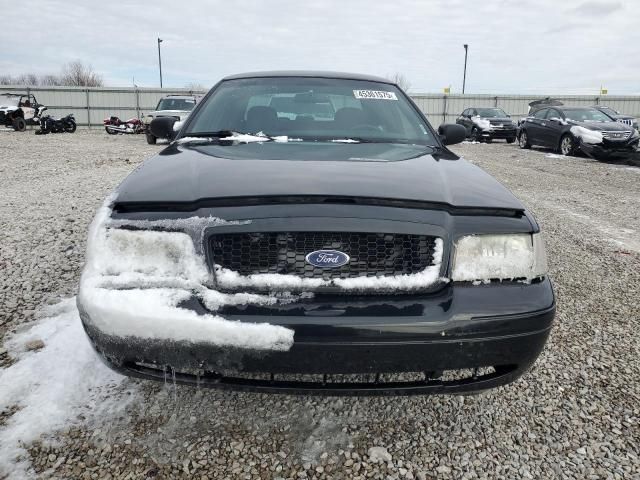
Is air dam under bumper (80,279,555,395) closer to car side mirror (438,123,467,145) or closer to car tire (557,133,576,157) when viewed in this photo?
car side mirror (438,123,467,145)

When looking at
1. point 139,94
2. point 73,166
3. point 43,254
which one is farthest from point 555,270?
Answer: point 139,94

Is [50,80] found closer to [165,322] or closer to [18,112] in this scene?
[18,112]

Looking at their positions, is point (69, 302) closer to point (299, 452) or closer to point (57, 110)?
A: point (299, 452)

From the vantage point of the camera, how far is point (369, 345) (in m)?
1.55

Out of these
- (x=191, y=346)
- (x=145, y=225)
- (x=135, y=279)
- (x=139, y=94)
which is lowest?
(x=191, y=346)

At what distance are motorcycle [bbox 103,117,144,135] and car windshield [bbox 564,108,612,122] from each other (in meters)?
15.8

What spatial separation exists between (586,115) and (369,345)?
14728 millimetres

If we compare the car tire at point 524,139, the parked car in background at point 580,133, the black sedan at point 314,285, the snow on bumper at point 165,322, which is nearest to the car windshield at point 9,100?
the car tire at point 524,139

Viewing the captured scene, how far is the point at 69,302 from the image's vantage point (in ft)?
10.2

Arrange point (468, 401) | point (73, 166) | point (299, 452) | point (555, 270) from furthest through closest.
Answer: point (73, 166) → point (555, 270) → point (468, 401) → point (299, 452)

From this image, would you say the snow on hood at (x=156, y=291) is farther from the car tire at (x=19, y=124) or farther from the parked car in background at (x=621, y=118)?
the car tire at (x=19, y=124)

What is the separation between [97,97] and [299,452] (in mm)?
30107

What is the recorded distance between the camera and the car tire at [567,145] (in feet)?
44.5

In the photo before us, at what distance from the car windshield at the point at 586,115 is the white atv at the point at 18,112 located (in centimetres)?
2104
